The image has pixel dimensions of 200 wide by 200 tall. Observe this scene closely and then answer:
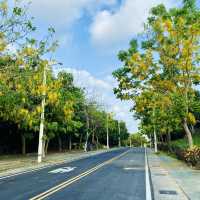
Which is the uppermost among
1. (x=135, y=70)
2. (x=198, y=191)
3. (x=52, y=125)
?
(x=135, y=70)

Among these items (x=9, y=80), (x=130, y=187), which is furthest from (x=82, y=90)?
(x=130, y=187)

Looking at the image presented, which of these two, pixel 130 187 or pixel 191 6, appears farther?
pixel 191 6

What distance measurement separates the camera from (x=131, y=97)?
1252 inches

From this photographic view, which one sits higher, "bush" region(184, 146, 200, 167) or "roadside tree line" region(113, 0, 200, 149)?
"roadside tree line" region(113, 0, 200, 149)

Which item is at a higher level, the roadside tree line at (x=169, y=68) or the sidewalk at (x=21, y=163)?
the roadside tree line at (x=169, y=68)

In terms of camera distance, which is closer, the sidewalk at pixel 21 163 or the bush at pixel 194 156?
the sidewalk at pixel 21 163

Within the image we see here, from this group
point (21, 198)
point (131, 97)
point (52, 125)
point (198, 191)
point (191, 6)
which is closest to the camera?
point (21, 198)

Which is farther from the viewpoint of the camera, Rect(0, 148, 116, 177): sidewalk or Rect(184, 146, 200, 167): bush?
Rect(184, 146, 200, 167): bush

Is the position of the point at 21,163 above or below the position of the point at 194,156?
below

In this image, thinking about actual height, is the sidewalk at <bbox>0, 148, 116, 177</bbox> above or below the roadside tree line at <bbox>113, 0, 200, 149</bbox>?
below

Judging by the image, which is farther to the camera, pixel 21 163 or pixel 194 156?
pixel 21 163

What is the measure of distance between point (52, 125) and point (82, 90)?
24.2 m

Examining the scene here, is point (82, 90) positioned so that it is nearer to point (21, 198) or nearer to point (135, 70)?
point (135, 70)

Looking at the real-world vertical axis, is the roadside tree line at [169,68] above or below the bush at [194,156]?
above
